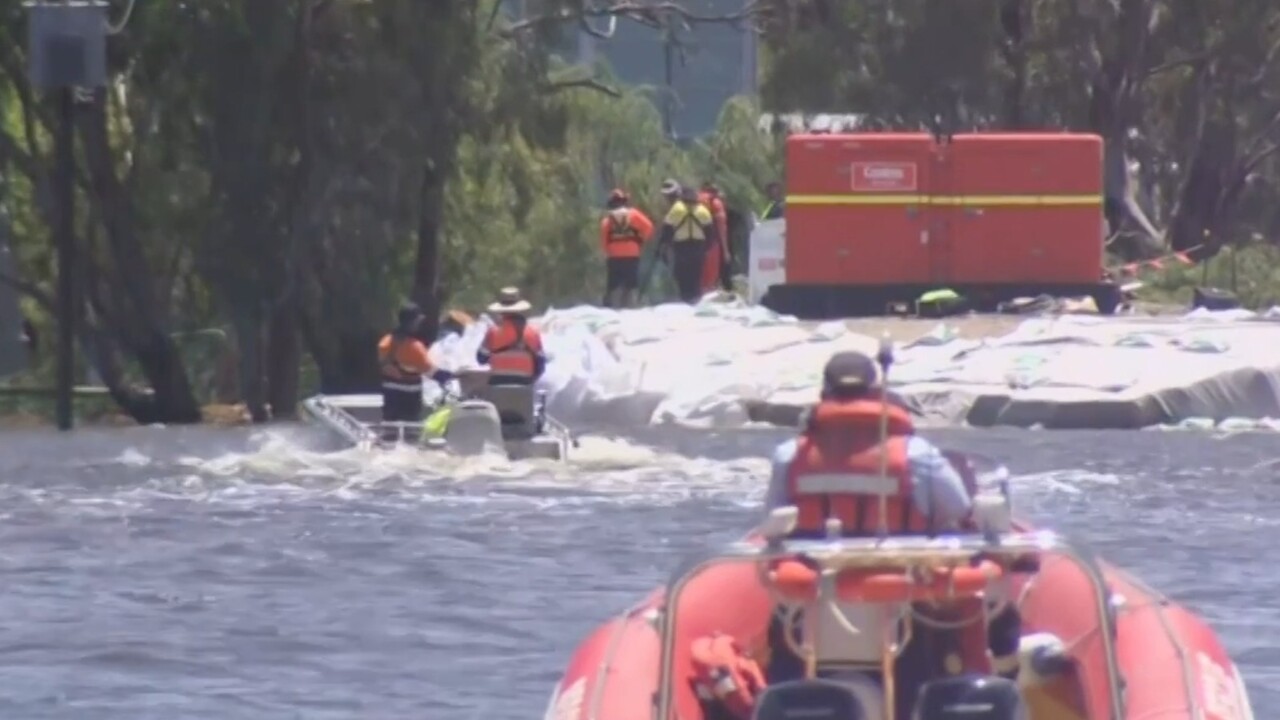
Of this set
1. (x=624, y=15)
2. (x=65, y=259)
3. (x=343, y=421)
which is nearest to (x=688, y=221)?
(x=624, y=15)

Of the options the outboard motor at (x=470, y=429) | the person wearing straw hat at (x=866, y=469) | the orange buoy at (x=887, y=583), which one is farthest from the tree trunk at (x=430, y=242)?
the orange buoy at (x=887, y=583)

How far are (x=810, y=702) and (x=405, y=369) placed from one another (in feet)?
42.1

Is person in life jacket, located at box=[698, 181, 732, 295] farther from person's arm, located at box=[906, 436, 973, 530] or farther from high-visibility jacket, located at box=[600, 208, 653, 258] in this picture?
person's arm, located at box=[906, 436, 973, 530]

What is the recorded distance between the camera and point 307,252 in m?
26.8

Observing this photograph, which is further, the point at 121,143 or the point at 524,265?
the point at 524,265

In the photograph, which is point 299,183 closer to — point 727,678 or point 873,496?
point 727,678

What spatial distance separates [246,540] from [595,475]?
364 cm

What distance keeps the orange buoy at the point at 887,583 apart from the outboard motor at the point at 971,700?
0.23 m

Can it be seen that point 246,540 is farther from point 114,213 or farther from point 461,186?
point 461,186

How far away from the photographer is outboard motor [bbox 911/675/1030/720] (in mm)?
8391

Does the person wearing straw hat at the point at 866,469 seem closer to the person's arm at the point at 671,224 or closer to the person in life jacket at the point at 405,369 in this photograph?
the person in life jacket at the point at 405,369

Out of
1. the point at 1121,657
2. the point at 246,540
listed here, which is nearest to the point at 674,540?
the point at 246,540

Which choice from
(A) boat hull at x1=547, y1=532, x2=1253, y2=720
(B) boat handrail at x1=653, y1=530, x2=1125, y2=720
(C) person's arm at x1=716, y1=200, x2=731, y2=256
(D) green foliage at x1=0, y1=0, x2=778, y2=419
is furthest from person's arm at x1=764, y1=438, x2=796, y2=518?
(C) person's arm at x1=716, y1=200, x2=731, y2=256

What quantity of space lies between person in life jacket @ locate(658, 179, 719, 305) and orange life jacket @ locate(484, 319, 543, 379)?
10979 millimetres
